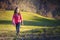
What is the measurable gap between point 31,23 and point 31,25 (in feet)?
0.19

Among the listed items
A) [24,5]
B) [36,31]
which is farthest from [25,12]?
[36,31]

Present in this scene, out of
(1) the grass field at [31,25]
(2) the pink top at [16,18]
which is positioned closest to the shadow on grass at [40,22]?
(1) the grass field at [31,25]

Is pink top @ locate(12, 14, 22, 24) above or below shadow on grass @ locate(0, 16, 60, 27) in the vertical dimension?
above

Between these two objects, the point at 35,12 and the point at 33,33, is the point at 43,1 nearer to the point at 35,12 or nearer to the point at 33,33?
the point at 35,12

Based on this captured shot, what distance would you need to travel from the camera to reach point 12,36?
638cm

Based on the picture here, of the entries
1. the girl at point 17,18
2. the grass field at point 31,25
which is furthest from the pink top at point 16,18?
the grass field at point 31,25

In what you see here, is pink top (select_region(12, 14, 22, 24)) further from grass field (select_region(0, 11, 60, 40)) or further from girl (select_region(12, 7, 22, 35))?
grass field (select_region(0, 11, 60, 40))

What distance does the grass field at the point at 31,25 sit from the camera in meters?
6.40

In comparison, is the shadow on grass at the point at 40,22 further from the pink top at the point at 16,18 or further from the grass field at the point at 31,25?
the pink top at the point at 16,18

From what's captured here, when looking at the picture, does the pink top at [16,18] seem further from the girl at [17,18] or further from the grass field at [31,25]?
the grass field at [31,25]

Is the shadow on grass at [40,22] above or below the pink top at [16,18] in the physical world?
below

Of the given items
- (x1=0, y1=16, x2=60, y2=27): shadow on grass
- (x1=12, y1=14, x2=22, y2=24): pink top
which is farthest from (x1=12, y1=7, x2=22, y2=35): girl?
(x1=0, y1=16, x2=60, y2=27): shadow on grass

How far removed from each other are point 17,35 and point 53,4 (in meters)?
1.41

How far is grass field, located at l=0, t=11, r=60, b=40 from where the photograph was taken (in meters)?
6.40
